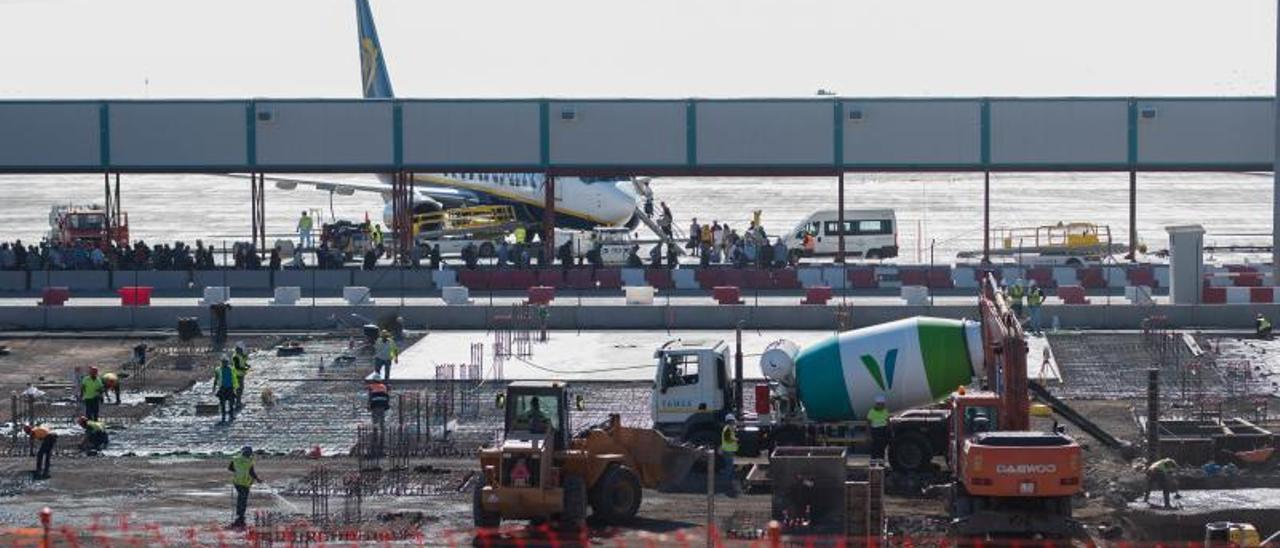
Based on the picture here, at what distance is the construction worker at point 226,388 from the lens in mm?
37219

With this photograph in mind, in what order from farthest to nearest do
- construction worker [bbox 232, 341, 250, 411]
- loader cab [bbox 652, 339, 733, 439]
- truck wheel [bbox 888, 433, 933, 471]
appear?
construction worker [bbox 232, 341, 250, 411] → loader cab [bbox 652, 339, 733, 439] → truck wheel [bbox 888, 433, 933, 471]

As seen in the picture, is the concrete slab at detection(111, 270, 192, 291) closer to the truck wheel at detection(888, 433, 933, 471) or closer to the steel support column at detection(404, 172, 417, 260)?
the steel support column at detection(404, 172, 417, 260)

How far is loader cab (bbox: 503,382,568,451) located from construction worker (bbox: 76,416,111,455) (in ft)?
30.0

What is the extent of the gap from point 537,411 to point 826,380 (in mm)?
6523

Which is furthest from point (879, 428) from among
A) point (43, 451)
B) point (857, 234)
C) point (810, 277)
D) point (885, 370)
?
point (857, 234)

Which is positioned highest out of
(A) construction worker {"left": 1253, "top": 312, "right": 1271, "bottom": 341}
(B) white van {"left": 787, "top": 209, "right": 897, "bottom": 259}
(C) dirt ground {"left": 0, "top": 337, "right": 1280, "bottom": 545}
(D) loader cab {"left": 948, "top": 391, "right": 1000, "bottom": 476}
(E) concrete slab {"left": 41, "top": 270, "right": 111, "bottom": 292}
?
(B) white van {"left": 787, "top": 209, "right": 897, "bottom": 259}

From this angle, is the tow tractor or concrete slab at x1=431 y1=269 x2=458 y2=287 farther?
the tow tractor

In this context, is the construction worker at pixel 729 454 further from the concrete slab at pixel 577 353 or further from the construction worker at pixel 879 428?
Answer: the concrete slab at pixel 577 353

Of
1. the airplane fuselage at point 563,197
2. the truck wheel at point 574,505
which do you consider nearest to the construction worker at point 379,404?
the truck wheel at point 574,505

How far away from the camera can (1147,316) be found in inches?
1895

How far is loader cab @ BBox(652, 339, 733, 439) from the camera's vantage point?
32938 mm

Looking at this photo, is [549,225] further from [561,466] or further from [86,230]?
[561,466]

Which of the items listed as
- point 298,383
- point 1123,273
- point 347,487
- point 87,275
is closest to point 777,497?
point 347,487

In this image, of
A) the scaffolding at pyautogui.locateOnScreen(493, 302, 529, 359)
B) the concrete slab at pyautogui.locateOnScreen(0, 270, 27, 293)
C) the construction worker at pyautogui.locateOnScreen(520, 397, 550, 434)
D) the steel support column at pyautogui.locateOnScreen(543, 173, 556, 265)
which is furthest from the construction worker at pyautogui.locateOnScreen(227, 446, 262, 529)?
the steel support column at pyautogui.locateOnScreen(543, 173, 556, 265)
